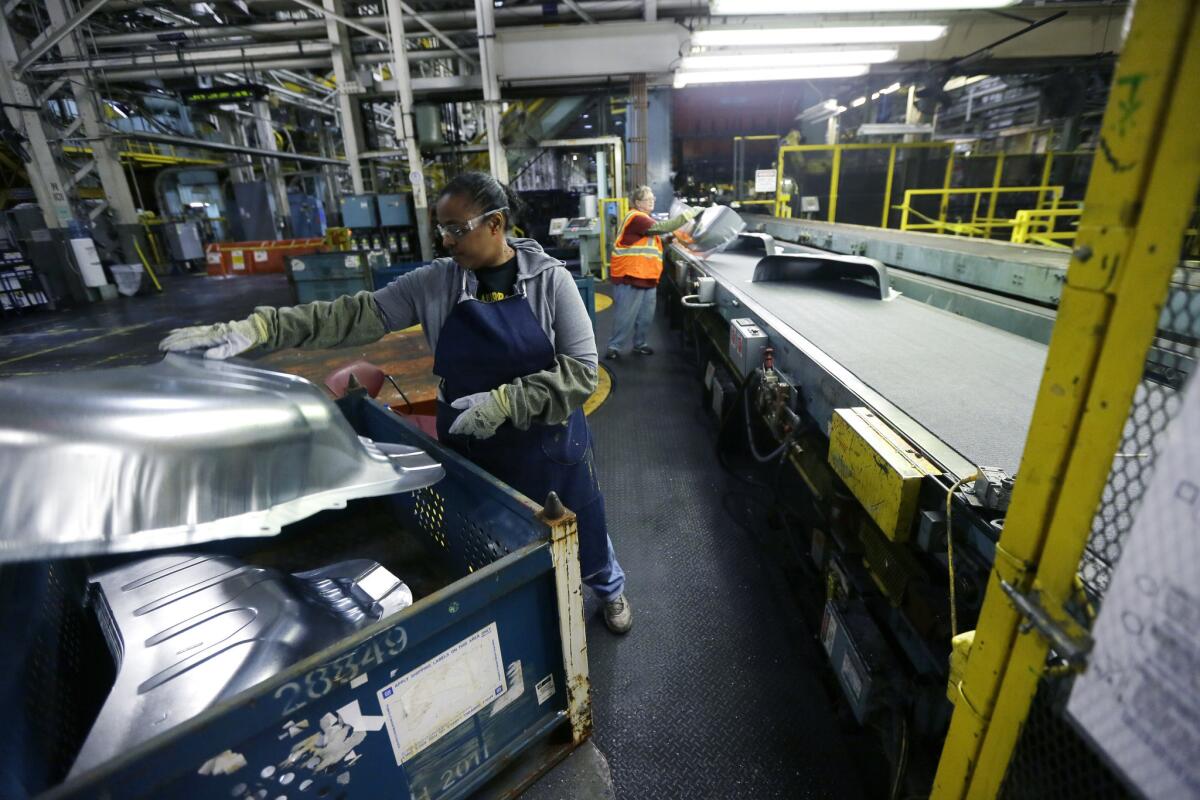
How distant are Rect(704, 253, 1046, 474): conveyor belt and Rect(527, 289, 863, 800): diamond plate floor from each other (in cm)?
99

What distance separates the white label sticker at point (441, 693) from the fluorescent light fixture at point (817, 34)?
17.6ft

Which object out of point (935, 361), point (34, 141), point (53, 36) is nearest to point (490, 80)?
point (53, 36)

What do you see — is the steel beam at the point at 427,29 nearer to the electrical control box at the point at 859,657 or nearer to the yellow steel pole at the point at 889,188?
the yellow steel pole at the point at 889,188

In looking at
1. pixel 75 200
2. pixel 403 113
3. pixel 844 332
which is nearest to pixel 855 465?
pixel 844 332

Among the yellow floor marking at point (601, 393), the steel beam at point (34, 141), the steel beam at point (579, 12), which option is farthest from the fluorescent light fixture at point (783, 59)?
the steel beam at point (34, 141)

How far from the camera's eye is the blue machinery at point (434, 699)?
69 centimetres

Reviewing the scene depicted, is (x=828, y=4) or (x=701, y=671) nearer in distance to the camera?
(x=701, y=671)

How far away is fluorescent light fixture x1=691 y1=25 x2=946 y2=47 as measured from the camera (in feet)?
15.2

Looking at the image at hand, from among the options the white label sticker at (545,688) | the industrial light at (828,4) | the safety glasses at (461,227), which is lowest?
the white label sticker at (545,688)

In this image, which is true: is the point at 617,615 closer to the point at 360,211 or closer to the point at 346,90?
the point at 360,211

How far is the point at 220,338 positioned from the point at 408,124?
6.79m

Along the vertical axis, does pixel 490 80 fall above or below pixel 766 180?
above

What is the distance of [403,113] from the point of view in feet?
22.3

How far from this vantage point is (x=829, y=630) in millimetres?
1531
